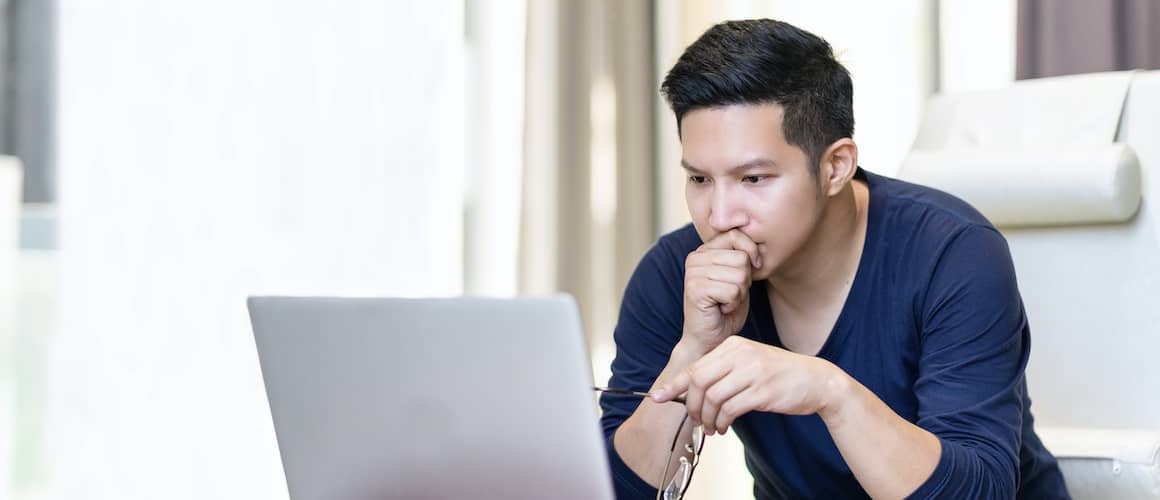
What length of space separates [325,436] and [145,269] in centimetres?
93

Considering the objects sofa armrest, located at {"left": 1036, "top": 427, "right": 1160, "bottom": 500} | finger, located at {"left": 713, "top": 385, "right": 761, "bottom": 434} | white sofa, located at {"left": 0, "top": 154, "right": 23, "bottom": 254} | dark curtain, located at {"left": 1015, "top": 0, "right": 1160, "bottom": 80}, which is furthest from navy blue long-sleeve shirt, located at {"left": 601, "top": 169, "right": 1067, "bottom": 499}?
dark curtain, located at {"left": 1015, "top": 0, "right": 1160, "bottom": 80}

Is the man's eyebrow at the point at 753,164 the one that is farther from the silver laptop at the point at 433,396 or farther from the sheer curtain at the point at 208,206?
the sheer curtain at the point at 208,206

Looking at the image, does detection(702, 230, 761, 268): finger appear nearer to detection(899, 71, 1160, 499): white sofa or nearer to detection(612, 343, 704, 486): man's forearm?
detection(612, 343, 704, 486): man's forearm

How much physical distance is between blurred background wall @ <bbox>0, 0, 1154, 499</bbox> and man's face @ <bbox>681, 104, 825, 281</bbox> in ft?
2.95

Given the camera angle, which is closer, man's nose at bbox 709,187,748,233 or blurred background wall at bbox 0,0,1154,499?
man's nose at bbox 709,187,748,233

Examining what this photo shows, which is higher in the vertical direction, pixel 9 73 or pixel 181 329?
pixel 9 73

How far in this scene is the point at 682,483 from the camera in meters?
1.21

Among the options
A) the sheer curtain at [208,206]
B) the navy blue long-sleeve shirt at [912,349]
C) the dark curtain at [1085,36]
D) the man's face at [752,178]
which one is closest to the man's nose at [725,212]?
the man's face at [752,178]

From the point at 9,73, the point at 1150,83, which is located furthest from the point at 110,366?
the point at 1150,83

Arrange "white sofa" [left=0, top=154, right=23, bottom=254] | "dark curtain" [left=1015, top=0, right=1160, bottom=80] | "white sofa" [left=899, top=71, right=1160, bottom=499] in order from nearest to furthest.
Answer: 1. "white sofa" [left=0, top=154, right=23, bottom=254]
2. "white sofa" [left=899, top=71, right=1160, bottom=499]
3. "dark curtain" [left=1015, top=0, right=1160, bottom=80]

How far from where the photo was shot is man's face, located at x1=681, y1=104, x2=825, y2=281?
1369 millimetres

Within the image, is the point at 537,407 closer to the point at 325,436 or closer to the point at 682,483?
the point at 325,436

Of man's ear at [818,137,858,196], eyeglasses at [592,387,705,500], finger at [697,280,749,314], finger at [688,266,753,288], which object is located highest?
man's ear at [818,137,858,196]

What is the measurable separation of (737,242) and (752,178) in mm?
78
